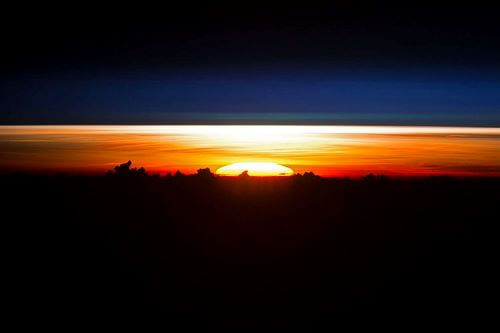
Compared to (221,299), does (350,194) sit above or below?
above

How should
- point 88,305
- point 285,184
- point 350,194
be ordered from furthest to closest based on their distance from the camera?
point 285,184 → point 350,194 → point 88,305

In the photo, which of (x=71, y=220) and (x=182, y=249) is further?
(x=71, y=220)

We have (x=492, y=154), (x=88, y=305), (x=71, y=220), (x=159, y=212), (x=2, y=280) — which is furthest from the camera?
Result: (x=492, y=154)

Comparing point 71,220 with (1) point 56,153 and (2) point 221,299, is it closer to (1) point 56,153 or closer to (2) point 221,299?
(2) point 221,299

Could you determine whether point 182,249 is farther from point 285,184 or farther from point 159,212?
point 285,184

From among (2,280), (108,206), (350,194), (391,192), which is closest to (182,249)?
(2,280)

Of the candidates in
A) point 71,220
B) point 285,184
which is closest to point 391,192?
point 285,184
